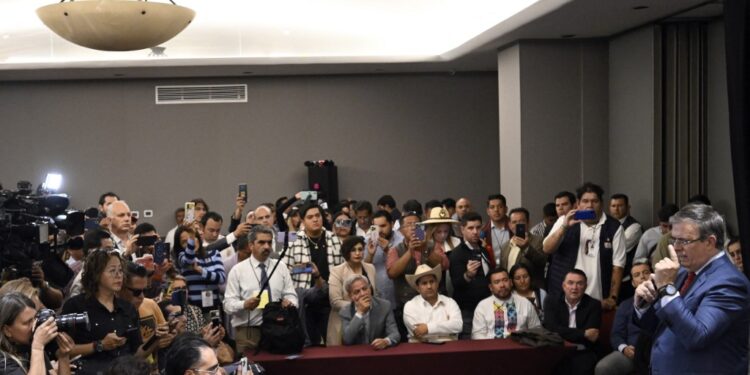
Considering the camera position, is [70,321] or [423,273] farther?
[423,273]

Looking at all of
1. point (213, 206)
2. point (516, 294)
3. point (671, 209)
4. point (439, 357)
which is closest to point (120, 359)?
point (439, 357)

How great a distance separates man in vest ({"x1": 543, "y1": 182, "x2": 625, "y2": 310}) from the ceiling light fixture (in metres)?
3.46

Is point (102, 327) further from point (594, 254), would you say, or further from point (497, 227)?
point (497, 227)

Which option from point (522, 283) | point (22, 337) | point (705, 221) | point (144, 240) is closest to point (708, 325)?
point (705, 221)

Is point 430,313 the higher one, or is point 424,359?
point 430,313

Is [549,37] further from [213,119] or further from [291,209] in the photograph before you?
[213,119]

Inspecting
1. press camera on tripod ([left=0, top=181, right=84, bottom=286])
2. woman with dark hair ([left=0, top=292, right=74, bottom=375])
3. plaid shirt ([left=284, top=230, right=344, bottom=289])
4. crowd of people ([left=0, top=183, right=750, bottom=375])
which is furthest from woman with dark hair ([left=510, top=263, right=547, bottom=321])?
woman with dark hair ([left=0, top=292, right=74, bottom=375])

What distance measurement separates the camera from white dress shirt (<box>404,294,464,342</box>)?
20.9 feet

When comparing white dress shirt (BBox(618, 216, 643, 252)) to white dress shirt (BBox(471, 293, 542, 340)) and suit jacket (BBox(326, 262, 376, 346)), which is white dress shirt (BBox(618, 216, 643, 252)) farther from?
suit jacket (BBox(326, 262, 376, 346))

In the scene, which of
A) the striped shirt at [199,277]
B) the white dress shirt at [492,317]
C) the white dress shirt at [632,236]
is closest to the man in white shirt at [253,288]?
the striped shirt at [199,277]

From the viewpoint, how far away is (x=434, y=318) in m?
6.42

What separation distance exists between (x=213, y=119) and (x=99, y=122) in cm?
141

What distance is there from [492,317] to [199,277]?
1.98 meters

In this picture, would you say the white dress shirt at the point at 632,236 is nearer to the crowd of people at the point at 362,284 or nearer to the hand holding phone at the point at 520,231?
the crowd of people at the point at 362,284
